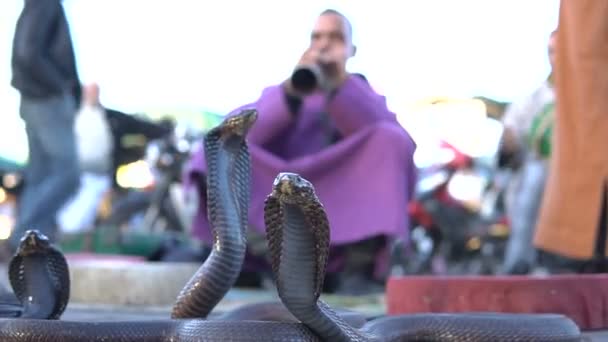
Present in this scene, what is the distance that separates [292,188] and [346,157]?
Result: 3.82 m

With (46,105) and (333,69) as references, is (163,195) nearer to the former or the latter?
(46,105)

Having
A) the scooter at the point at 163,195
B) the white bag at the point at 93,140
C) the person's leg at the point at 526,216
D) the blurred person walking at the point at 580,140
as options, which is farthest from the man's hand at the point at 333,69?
the white bag at the point at 93,140

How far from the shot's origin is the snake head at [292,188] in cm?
170

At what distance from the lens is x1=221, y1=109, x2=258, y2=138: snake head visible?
2.39 m

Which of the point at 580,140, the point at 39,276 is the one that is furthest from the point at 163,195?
the point at 39,276

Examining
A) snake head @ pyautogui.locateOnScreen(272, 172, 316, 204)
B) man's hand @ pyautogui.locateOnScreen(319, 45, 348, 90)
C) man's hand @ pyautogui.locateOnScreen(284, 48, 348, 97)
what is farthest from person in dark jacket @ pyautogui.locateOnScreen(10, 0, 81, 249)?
snake head @ pyautogui.locateOnScreen(272, 172, 316, 204)

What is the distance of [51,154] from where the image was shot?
6.27m

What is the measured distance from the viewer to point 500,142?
22.1 ft

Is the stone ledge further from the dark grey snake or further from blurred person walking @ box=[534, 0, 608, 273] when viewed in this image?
the dark grey snake

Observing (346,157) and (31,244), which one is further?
(346,157)

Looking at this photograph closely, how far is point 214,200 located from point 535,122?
4.55 meters

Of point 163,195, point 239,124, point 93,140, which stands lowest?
point 163,195

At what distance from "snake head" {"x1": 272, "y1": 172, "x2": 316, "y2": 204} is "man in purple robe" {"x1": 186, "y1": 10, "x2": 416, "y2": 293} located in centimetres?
352

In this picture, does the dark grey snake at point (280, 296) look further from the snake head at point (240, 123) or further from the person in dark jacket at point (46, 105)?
the person in dark jacket at point (46, 105)
